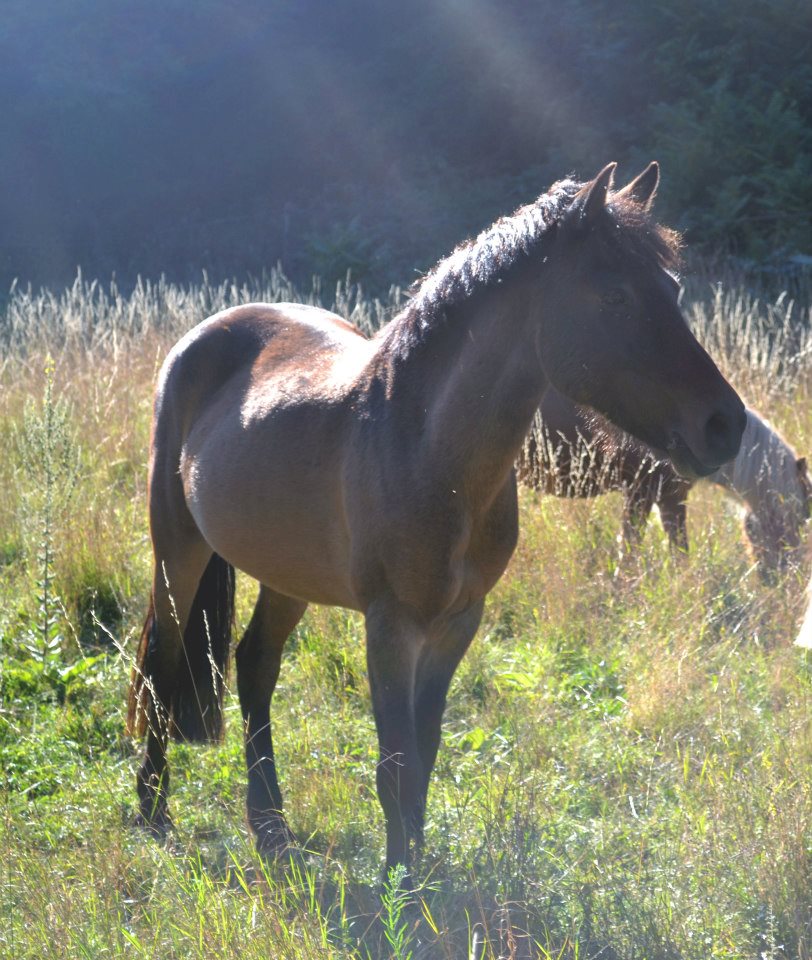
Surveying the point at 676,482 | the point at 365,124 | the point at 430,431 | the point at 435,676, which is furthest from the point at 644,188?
the point at 365,124

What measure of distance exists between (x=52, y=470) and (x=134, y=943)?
93.7 inches

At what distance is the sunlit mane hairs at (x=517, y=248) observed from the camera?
8.92 feet

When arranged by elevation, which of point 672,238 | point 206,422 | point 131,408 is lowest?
point 131,408

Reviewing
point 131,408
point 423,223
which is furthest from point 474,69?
point 131,408

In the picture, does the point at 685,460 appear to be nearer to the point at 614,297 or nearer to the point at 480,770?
the point at 614,297

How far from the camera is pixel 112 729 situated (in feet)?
14.1

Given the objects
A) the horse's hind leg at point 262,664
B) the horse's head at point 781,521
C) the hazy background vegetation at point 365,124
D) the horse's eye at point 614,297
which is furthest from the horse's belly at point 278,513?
the hazy background vegetation at point 365,124

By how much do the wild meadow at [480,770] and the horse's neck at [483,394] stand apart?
0.96 m

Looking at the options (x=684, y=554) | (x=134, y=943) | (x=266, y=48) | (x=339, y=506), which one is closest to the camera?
(x=134, y=943)

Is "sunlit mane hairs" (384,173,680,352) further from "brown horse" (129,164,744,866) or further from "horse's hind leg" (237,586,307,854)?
"horse's hind leg" (237,586,307,854)

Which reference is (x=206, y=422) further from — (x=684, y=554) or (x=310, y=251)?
(x=310, y=251)

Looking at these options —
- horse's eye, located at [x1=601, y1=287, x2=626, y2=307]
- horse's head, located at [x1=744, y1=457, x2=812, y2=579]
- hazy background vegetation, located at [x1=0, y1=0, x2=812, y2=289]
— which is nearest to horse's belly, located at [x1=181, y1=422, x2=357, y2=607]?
horse's eye, located at [x1=601, y1=287, x2=626, y2=307]

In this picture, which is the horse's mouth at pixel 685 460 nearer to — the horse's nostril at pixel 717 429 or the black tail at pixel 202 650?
the horse's nostril at pixel 717 429

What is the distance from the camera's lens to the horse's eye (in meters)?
2.67
